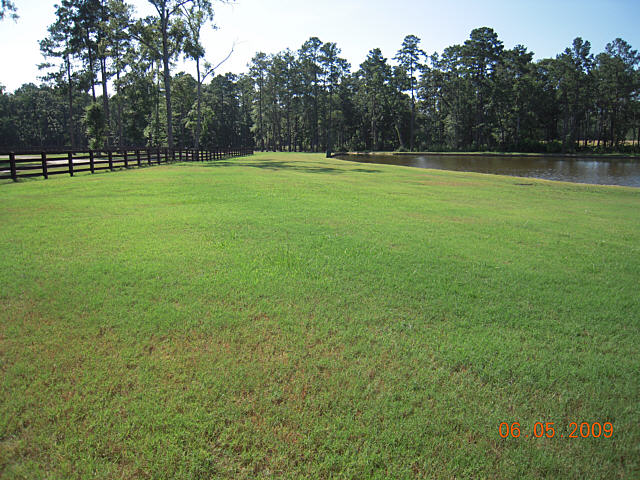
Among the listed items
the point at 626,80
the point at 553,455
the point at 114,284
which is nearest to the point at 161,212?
the point at 114,284

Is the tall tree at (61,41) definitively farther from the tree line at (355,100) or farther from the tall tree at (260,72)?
the tall tree at (260,72)

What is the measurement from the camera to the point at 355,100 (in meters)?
90.2

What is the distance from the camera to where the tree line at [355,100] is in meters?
46.5

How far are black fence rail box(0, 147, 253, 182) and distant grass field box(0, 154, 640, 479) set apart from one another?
10998 mm

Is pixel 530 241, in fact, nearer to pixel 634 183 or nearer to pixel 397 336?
pixel 397 336

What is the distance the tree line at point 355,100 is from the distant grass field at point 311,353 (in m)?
36.4

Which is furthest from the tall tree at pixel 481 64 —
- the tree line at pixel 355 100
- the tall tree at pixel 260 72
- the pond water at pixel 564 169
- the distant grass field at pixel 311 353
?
the distant grass field at pixel 311 353

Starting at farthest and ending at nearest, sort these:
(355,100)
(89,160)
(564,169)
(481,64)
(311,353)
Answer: (355,100)
(481,64)
(564,169)
(89,160)
(311,353)

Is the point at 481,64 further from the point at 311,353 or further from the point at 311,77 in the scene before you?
the point at 311,353

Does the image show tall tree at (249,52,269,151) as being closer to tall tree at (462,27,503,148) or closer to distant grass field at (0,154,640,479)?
tall tree at (462,27,503,148)
